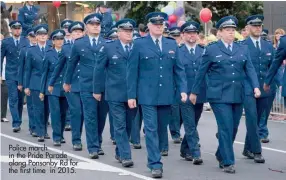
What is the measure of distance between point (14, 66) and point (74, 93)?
15.1ft

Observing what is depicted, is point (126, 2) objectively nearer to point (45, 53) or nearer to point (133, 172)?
point (45, 53)

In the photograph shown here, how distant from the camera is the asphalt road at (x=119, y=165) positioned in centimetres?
1145

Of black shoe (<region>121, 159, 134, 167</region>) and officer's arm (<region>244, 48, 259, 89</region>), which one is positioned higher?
officer's arm (<region>244, 48, 259, 89</region>)

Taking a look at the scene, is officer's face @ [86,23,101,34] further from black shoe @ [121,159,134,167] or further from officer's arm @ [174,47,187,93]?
black shoe @ [121,159,134,167]

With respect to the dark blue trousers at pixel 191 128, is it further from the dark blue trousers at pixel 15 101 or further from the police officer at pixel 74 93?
the dark blue trousers at pixel 15 101

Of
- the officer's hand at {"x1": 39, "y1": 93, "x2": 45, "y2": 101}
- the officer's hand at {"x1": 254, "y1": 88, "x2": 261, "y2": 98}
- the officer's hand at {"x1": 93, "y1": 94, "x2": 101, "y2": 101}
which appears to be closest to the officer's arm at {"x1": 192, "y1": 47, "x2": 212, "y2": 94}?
the officer's hand at {"x1": 254, "y1": 88, "x2": 261, "y2": 98}

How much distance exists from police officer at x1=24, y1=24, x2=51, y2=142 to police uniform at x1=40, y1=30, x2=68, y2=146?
51 cm

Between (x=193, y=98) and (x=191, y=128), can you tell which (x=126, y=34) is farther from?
(x=191, y=128)

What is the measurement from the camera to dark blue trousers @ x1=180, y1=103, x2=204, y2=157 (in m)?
12.4

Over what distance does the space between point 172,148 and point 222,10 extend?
19.4 metres

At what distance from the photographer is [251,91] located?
41.0ft

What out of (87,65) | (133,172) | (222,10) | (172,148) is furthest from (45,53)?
(222,10)

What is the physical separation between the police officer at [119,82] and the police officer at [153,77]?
0.72 metres

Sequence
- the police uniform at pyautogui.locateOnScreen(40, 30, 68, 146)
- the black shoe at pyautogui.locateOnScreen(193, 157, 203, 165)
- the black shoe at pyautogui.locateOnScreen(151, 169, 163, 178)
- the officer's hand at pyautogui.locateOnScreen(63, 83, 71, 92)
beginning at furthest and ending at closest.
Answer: the police uniform at pyautogui.locateOnScreen(40, 30, 68, 146), the officer's hand at pyautogui.locateOnScreen(63, 83, 71, 92), the black shoe at pyautogui.locateOnScreen(193, 157, 203, 165), the black shoe at pyautogui.locateOnScreen(151, 169, 163, 178)
